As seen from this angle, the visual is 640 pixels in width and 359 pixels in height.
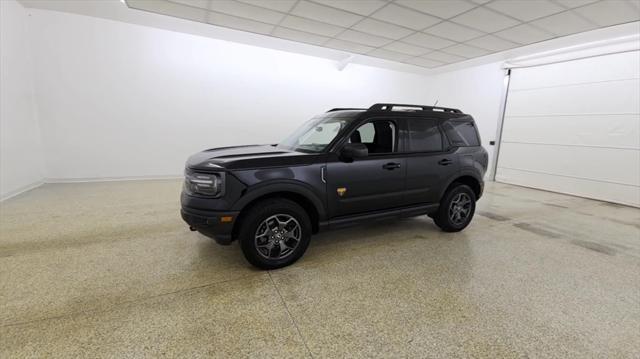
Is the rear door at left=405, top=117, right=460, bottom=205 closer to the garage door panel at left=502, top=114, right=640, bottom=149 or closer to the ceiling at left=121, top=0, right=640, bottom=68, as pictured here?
the ceiling at left=121, top=0, right=640, bottom=68

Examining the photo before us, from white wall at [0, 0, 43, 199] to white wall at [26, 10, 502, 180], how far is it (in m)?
0.19

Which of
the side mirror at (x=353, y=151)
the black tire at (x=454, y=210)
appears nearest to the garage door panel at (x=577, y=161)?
the black tire at (x=454, y=210)

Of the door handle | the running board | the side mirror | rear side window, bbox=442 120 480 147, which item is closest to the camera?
the side mirror

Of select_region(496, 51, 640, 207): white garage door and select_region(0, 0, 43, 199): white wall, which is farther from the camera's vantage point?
select_region(496, 51, 640, 207): white garage door

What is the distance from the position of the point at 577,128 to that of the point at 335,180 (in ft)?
22.1

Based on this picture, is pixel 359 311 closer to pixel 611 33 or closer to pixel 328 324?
pixel 328 324

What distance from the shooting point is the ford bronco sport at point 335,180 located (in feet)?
7.51

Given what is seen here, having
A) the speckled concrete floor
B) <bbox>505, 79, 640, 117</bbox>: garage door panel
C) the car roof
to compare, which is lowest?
the speckled concrete floor

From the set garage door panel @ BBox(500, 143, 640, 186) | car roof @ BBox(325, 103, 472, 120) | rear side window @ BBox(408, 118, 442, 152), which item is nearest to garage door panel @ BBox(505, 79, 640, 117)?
garage door panel @ BBox(500, 143, 640, 186)

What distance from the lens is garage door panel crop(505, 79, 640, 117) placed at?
5379 mm

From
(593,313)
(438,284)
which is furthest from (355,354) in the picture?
(593,313)

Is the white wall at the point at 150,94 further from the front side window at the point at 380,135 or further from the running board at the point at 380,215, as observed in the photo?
the running board at the point at 380,215

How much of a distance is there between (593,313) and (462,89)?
307 inches

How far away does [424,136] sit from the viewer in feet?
10.5
